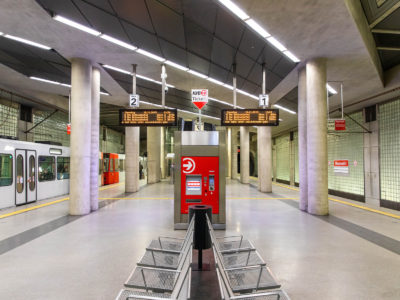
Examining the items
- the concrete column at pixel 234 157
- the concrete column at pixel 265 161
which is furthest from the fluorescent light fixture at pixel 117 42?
the concrete column at pixel 234 157

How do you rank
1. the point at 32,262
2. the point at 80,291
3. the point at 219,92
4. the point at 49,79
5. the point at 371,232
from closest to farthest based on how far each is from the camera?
1. the point at 80,291
2. the point at 32,262
3. the point at 371,232
4. the point at 49,79
5. the point at 219,92

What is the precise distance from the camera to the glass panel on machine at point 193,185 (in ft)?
22.7

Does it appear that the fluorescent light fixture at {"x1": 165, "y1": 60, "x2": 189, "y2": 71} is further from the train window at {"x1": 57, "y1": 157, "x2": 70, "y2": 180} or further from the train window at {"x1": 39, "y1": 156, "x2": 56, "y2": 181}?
the train window at {"x1": 57, "y1": 157, "x2": 70, "y2": 180}

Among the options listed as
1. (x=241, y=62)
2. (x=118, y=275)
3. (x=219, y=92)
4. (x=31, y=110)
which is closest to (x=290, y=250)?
(x=118, y=275)

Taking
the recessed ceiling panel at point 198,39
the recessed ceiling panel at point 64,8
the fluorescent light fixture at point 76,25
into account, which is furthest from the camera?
the recessed ceiling panel at point 198,39

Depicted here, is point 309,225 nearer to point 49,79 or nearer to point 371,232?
point 371,232

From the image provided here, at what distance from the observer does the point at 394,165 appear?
10219mm

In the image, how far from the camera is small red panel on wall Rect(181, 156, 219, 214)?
691 cm

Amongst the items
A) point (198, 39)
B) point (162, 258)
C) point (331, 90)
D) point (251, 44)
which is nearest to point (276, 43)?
point (251, 44)

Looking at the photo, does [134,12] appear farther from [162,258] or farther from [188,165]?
[162,258]

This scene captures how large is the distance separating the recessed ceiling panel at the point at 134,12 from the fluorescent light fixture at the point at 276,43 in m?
3.16

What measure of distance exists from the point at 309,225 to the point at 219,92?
7.99m

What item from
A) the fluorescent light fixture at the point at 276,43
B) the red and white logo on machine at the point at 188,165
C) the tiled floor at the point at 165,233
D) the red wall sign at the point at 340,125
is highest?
the fluorescent light fixture at the point at 276,43

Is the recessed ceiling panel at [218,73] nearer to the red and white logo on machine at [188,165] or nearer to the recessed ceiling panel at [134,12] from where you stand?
the recessed ceiling panel at [134,12]
